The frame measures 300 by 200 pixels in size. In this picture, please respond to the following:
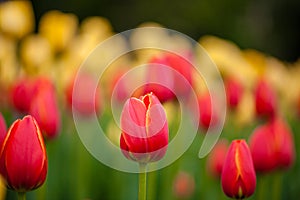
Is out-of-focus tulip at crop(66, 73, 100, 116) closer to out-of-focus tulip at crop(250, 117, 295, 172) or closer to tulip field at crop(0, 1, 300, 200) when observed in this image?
tulip field at crop(0, 1, 300, 200)

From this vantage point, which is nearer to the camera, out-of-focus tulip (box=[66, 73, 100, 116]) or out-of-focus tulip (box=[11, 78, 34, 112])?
out-of-focus tulip (box=[11, 78, 34, 112])

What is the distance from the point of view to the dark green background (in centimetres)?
660

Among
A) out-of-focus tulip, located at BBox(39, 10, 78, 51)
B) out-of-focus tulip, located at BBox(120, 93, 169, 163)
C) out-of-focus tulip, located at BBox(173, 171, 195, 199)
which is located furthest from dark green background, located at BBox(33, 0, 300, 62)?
out-of-focus tulip, located at BBox(120, 93, 169, 163)

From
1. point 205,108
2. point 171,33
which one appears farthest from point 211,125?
point 171,33

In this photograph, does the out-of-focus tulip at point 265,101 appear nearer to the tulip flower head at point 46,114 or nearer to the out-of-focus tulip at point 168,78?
the out-of-focus tulip at point 168,78

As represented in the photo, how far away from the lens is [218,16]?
6.64m

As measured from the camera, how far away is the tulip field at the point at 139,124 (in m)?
1.33

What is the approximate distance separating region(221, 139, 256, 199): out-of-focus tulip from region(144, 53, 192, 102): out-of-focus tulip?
14.2 inches

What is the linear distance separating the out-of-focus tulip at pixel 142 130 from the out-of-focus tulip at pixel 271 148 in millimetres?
442

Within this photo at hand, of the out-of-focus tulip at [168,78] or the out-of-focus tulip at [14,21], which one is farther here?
the out-of-focus tulip at [14,21]

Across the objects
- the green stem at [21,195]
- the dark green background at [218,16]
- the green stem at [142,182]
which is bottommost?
the green stem at [21,195]

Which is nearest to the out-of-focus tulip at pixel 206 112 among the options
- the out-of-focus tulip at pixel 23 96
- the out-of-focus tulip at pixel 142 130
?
the out-of-focus tulip at pixel 23 96

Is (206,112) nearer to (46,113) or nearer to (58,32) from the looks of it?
(46,113)

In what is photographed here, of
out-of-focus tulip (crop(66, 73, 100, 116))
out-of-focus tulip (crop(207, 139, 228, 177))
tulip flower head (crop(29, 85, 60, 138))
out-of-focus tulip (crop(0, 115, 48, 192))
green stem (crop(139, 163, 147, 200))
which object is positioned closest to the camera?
out-of-focus tulip (crop(0, 115, 48, 192))
